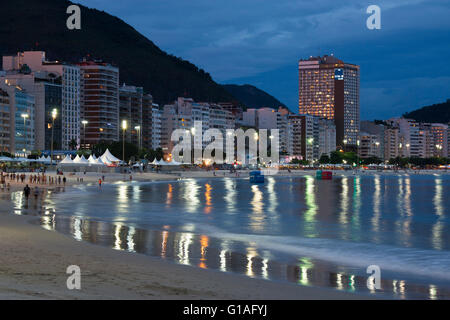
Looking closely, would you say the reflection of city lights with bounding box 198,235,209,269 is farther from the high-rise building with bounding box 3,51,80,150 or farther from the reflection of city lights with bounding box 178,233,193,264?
the high-rise building with bounding box 3,51,80,150

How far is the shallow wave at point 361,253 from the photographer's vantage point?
1956cm

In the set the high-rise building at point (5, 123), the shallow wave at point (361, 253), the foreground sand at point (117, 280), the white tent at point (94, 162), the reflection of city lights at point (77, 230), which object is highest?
the high-rise building at point (5, 123)

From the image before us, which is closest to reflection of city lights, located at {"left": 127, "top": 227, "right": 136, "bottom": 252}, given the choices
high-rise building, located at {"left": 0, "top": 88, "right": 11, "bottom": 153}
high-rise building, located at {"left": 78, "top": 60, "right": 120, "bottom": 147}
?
high-rise building, located at {"left": 0, "top": 88, "right": 11, "bottom": 153}

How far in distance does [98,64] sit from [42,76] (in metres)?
23.9

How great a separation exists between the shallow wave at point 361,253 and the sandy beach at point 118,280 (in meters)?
5.17

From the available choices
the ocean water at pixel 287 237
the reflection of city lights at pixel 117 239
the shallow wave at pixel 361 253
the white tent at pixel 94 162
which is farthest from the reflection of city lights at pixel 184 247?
the white tent at pixel 94 162

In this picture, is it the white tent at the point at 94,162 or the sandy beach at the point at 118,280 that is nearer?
the sandy beach at the point at 118,280

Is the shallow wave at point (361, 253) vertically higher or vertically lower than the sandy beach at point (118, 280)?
lower

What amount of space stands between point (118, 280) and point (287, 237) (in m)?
12.7

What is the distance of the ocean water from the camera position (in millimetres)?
17969

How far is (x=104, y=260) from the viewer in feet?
61.6

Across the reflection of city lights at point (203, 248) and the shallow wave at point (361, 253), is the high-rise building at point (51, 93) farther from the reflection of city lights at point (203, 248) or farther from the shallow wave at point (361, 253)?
the shallow wave at point (361, 253)

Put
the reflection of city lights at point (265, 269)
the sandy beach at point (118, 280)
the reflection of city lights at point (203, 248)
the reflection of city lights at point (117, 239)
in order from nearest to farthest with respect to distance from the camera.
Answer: the sandy beach at point (118, 280) < the reflection of city lights at point (265, 269) < the reflection of city lights at point (203, 248) < the reflection of city lights at point (117, 239)
